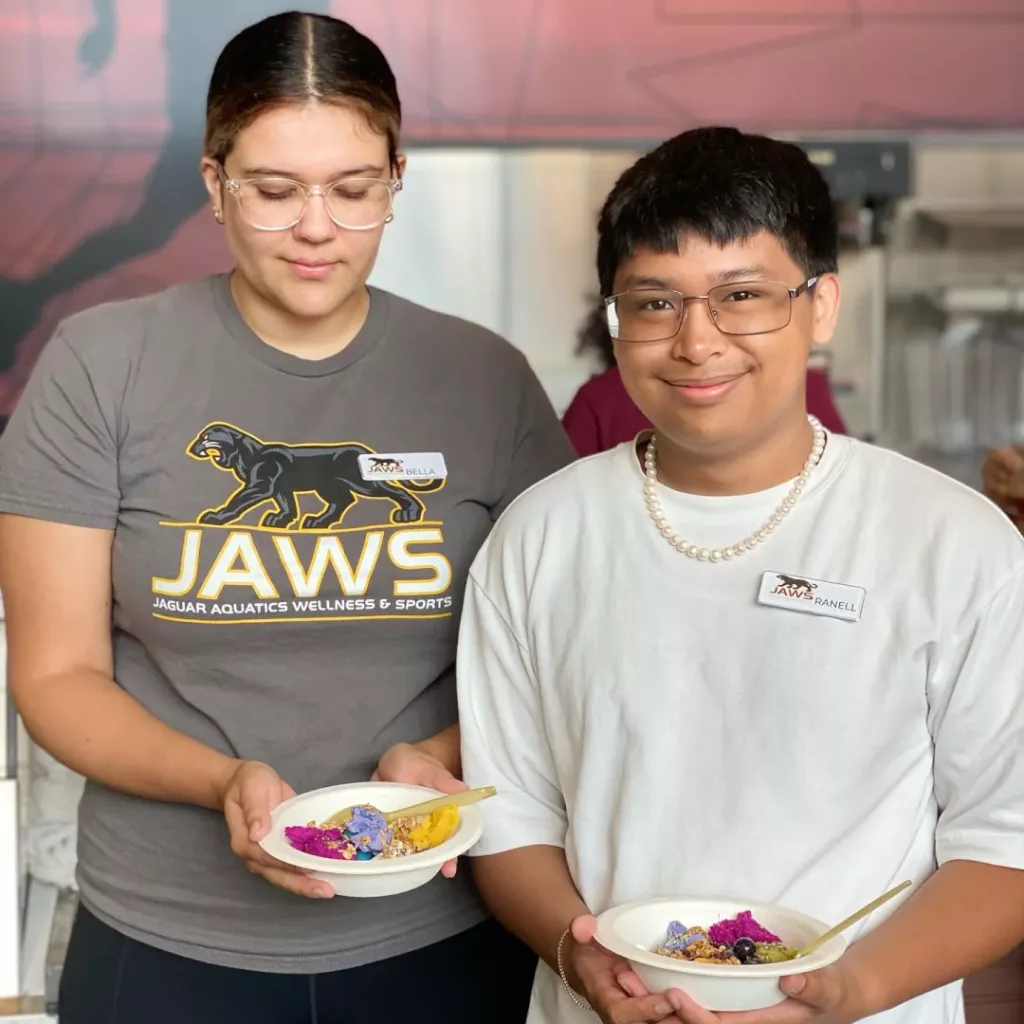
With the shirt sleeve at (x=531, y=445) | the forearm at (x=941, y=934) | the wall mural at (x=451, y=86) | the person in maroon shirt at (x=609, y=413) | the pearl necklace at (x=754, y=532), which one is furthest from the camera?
the wall mural at (x=451, y=86)

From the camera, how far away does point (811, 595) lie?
4.20 feet

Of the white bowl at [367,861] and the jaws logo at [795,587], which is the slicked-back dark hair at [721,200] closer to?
the jaws logo at [795,587]

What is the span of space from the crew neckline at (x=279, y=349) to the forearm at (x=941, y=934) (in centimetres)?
82

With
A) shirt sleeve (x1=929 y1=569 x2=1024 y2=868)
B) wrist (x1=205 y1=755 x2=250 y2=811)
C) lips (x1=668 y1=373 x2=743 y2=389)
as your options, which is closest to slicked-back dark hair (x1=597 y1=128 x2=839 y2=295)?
lips (x1=668 y1=373 x2=743 y2=389)

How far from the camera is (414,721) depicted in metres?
1.53

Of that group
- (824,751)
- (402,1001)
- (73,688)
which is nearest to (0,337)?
(73,688)

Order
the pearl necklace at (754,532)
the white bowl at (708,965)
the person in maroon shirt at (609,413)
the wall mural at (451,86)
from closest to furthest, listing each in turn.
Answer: the white bowl at (708,965)
the pearl necklace at (754,532)
the person in maroon shirt at (609,413)
the wall mural at (451,86)

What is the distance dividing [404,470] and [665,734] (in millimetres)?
427

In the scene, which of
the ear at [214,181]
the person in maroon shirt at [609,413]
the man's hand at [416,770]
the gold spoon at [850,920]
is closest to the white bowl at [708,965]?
the gold spoon at [850,920]

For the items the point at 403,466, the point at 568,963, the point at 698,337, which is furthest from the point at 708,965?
the point at 403,466

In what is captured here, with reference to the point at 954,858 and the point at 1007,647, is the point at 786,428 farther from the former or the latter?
the point at 954,858

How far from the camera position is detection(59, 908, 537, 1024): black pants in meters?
1.45

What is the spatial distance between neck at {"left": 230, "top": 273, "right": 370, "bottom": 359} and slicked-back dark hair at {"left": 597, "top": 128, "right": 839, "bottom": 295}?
12.9 inches

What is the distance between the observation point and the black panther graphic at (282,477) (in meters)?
1.49
